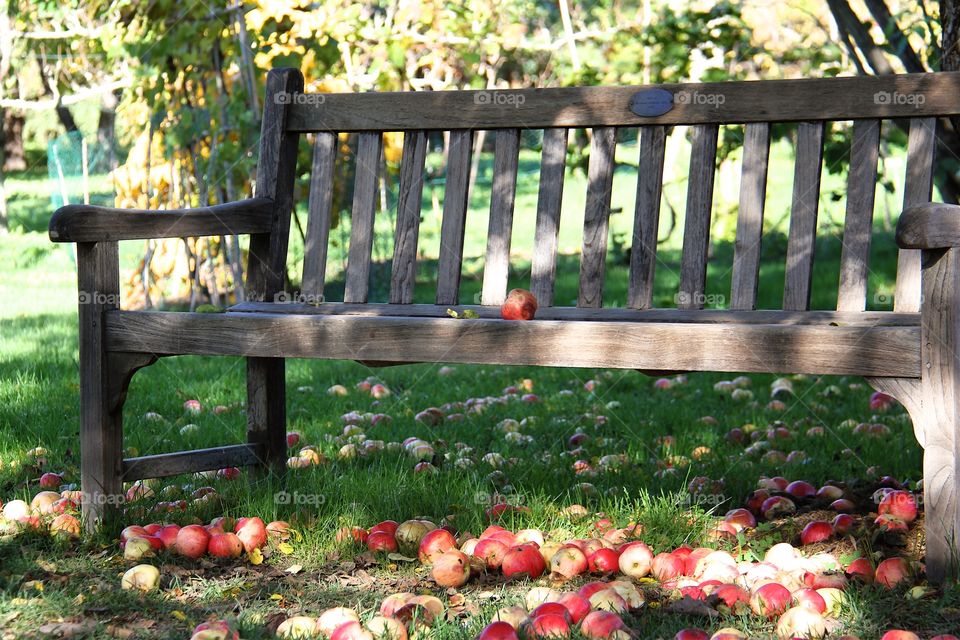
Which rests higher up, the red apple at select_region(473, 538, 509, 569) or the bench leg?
the bench leg

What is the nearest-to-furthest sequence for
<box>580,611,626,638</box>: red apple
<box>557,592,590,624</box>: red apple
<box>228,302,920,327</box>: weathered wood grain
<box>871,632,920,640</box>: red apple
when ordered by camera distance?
<box>871,632,920,640</box>: red apple
<box>580,611,626,638</box>: red apple
<box>557,592,590,624</box>: red apple
<box>228,302,920,327</box>: weathered wood grain

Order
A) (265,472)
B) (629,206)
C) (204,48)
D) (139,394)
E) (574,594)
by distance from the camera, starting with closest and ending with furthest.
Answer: (574,594), (265,472), (139,394), (204,48), (629,206)

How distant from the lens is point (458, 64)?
10.0 m

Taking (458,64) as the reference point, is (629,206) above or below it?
below

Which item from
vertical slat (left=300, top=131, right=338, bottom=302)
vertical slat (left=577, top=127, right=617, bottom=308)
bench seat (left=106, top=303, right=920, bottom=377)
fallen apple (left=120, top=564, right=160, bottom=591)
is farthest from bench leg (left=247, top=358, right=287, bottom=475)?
vertical slat (left=577, top=127, right=617, bottom=308)

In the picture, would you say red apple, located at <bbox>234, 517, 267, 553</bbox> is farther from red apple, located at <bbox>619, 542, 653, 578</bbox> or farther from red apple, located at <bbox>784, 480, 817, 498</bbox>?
red apple, located at <bbox>784, 480, 817, 498</bbox>

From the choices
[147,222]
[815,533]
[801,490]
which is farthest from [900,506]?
[147,222]

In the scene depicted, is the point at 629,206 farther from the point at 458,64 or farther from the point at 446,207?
the point at 446,207

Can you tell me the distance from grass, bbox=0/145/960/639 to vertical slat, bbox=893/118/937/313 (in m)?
0.58

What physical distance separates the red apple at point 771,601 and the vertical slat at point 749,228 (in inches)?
33.2

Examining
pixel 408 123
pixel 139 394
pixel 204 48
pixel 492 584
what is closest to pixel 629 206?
pixel 204 48

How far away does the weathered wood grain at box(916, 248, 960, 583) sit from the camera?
202 cm

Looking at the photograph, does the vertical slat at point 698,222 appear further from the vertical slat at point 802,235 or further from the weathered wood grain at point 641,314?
the vertical slat at point 802,235

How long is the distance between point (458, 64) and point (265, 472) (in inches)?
296
